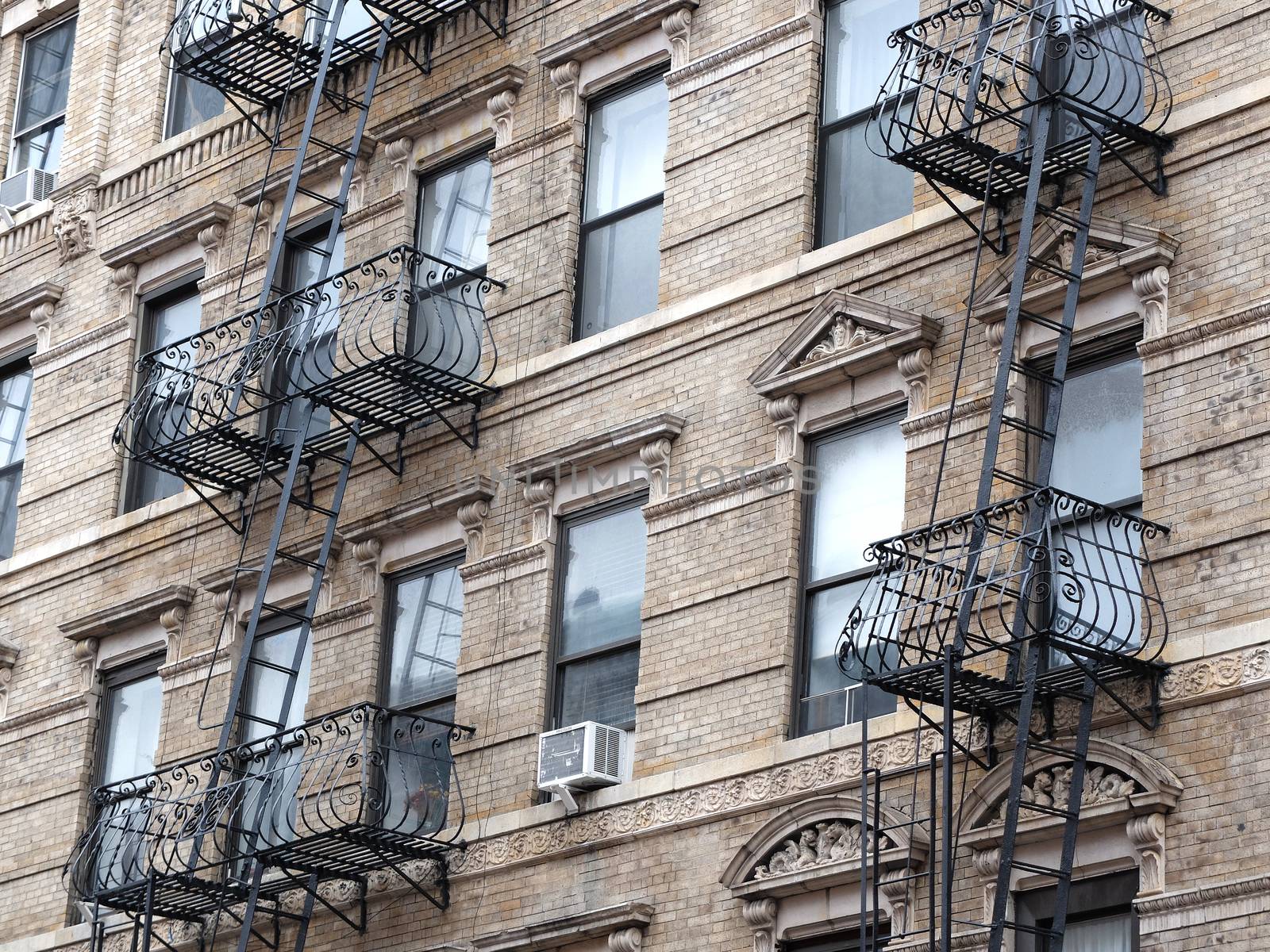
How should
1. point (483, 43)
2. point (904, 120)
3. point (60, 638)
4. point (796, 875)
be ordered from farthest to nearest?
point (60, 638) < point (483, 43) < point (904, 120) < point (796, 875)

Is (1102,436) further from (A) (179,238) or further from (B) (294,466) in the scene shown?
(A) (179,238)

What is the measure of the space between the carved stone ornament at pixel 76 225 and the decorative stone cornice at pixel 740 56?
7.60 metres

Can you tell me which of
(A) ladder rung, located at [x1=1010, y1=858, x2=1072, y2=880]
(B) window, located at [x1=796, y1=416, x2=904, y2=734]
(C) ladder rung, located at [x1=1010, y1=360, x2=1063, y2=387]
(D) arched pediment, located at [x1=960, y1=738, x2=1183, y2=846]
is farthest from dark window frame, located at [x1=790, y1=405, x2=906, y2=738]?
(A) ladder rung, located at [x1=1010, y1=858, x2=1072, y2=880]

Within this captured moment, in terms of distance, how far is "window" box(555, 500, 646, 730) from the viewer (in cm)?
1775

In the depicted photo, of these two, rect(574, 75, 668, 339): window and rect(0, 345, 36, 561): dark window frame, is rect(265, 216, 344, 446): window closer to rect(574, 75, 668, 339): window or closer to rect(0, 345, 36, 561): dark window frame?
rect(574, 75, 668, 339): window

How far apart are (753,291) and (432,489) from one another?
3.26 meters

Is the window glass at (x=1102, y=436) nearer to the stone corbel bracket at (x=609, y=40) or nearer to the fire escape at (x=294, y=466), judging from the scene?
the stone corbel bracket at (x=609, y=40)

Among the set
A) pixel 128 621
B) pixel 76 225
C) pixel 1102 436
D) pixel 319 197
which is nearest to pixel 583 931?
pixel 1102 436

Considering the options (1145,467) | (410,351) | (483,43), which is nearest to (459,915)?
(410,351)

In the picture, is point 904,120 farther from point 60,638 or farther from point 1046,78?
point 60,638

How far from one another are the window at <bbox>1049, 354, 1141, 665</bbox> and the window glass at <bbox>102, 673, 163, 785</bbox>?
9.17 m

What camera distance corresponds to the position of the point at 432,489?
1941 cm

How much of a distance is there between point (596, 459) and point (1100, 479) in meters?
4.20

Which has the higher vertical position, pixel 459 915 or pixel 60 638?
pixel 60 638
